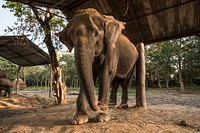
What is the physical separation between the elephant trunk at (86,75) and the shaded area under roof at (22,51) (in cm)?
828

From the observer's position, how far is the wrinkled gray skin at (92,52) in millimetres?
3209

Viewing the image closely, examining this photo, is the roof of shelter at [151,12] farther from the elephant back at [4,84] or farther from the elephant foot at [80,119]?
the elephant back at [4,84]

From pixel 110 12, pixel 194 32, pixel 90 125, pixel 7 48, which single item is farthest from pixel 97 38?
pixel 7 48

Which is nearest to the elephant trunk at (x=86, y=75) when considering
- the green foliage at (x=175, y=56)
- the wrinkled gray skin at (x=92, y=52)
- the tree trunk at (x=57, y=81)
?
the wrinkled gray skin at (x=92, y=52)

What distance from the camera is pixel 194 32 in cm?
591

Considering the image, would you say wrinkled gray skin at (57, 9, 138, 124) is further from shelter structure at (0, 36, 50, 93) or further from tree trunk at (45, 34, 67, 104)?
shelter structure at (0, 36, 50, 93)

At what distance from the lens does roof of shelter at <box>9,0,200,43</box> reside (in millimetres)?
5215

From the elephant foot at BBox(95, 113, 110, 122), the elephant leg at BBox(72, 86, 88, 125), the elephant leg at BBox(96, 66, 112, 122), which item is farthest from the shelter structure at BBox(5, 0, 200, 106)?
the elephant leg at BBox(72, 86, 88, 125)

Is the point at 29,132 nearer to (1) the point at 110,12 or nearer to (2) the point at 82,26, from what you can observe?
(2) the point at 82,26

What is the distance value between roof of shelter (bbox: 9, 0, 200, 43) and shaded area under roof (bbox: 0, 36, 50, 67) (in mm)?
5712

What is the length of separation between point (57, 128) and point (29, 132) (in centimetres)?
48

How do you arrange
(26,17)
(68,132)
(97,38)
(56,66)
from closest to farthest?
1. (68,132)
2. (97,38)
3. (56,66)
4. (26,17)

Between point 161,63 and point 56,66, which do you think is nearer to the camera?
point 56,66

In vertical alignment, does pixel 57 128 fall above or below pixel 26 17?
below
